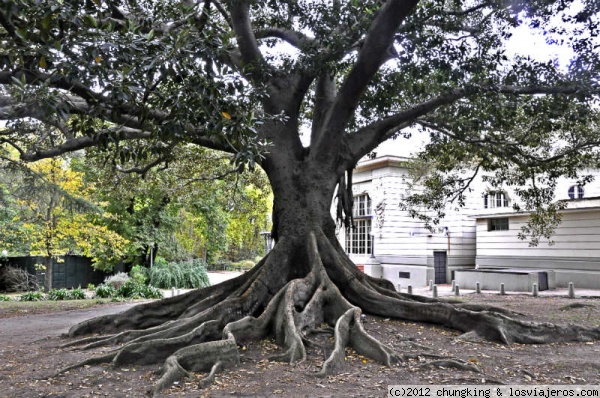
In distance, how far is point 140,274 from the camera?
93.1ft

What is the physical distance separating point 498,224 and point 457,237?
12.9 feet

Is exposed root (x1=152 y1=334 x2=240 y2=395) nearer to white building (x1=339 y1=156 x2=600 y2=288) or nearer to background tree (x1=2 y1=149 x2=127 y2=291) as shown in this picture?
background tree (x1=2 y1=149 x2=127 y2=291)

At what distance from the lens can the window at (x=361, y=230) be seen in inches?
1500

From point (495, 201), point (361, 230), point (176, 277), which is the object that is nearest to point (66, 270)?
point (176, 277)

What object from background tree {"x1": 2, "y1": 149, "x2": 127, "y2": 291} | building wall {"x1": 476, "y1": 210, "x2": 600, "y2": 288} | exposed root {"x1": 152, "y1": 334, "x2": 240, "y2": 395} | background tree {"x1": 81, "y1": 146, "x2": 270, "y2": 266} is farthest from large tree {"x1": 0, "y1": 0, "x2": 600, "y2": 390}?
building wall {"x1": 476, "y1": 210, "x2": 600, "y2": 288}

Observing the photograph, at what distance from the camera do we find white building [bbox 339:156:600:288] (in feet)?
86.0

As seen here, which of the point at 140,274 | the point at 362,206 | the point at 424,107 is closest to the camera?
the point at 424,107

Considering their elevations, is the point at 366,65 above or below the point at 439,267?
A: above

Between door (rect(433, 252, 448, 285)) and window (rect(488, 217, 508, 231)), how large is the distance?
164 inches

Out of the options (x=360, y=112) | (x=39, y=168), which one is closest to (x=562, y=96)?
(x=360, y=112)

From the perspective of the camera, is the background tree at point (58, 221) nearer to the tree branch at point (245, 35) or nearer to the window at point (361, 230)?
the tree branch at point (245, 35)

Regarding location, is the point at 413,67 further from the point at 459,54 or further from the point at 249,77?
the point at 249,77

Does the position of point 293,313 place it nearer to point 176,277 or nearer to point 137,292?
point 137,292

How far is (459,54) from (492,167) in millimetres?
7391
